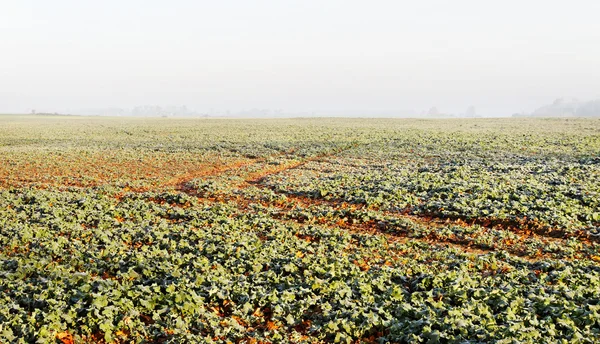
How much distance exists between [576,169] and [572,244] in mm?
15598

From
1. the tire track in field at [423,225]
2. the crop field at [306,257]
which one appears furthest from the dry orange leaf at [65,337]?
the tire track in field at [423,225]

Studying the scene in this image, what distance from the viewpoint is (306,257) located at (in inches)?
538

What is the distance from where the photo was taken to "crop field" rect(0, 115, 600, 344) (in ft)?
32.0

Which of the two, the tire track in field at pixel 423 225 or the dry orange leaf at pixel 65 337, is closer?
the dry orange leaf at pixel 65 337

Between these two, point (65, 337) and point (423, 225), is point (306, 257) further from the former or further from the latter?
point (65, 337)

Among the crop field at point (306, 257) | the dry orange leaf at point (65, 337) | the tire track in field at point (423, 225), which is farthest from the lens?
the tire track in field at point (423, 225)

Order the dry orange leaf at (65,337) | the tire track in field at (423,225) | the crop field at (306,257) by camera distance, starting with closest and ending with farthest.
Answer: the dry orange leaf at (65,337) → the crop field at (306,257) → the tire track in field at (423,225)

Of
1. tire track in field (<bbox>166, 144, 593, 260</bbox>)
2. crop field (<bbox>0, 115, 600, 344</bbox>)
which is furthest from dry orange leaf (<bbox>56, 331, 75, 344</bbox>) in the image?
tire track in field (<bbox>166, 144, 593, 260</bbox>)

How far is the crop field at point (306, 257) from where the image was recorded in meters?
9.76

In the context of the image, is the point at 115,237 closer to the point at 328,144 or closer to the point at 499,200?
the point at 499,200

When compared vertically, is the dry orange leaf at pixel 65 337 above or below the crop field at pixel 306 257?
below

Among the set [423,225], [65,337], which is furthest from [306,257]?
[65,337]

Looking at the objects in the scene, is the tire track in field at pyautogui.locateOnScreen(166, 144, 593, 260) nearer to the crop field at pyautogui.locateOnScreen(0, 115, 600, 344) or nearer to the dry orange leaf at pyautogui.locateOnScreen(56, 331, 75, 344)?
the crop field at pyautogui.locateOnScreen(0, 115, 600, 344)

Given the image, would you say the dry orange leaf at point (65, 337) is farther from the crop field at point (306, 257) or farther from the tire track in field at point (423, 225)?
the tire track in field at point (423, 225)
